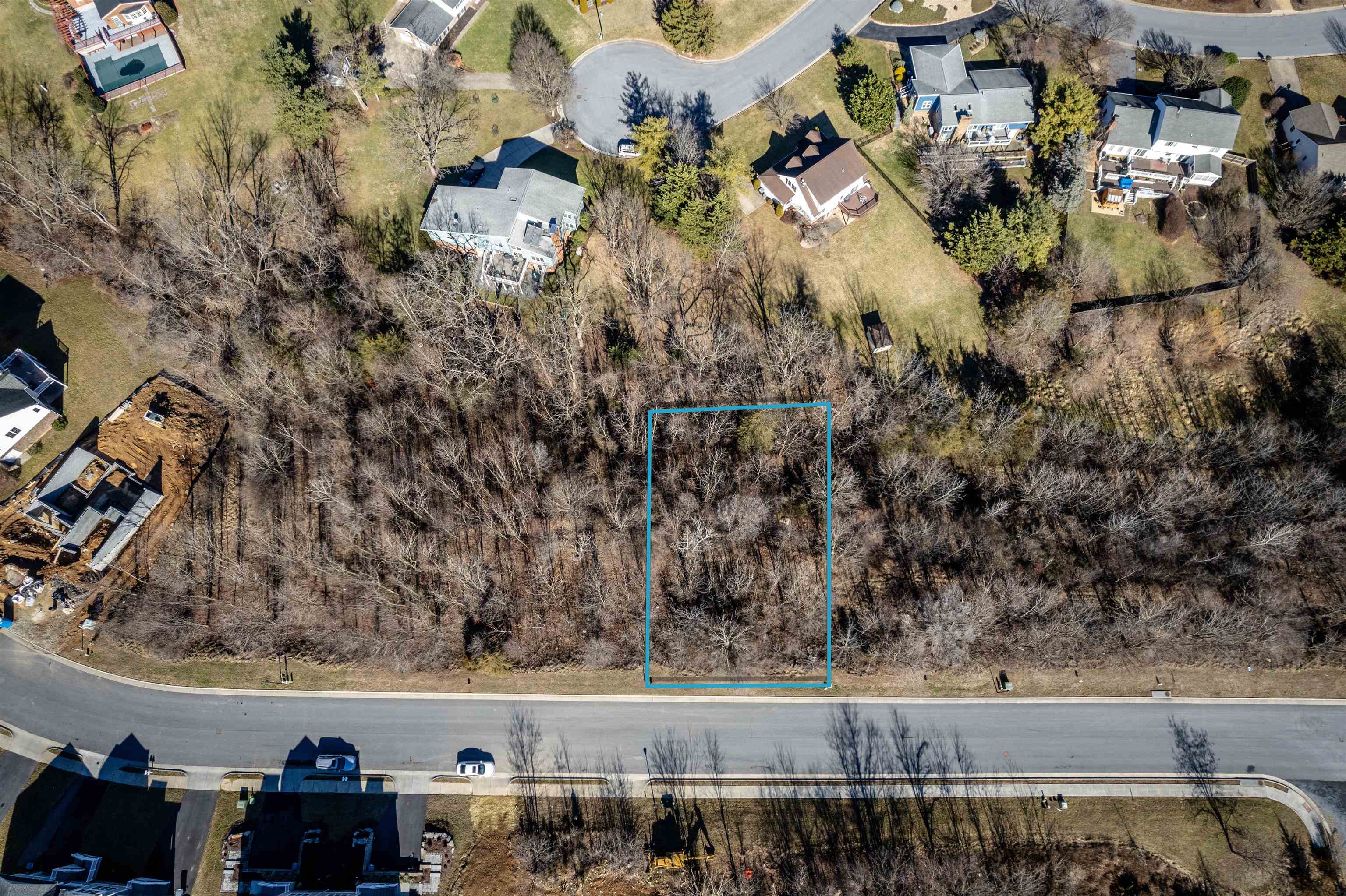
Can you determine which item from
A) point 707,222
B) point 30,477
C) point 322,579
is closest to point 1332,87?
point 707,222

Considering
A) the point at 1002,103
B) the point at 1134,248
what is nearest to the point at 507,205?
the point at 1002,103

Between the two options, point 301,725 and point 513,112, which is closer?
point 301,725

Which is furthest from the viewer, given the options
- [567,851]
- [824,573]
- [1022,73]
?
[1022,73]

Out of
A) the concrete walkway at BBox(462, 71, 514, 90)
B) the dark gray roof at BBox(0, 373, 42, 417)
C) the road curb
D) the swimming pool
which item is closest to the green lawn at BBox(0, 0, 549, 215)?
the concrete walkway at BBox(462, 71, 514, 90)

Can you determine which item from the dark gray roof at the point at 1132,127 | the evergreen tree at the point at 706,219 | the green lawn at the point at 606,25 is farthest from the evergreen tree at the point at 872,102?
the dark gray roof at the point at 1132,127

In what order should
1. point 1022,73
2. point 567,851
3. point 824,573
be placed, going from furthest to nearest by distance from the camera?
point 1022,73
point 824,573
point 567,851

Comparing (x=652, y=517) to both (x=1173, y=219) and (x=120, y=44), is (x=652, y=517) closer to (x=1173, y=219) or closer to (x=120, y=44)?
(x=1173, y=219)

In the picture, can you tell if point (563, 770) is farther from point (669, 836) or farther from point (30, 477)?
point (30, 477)
